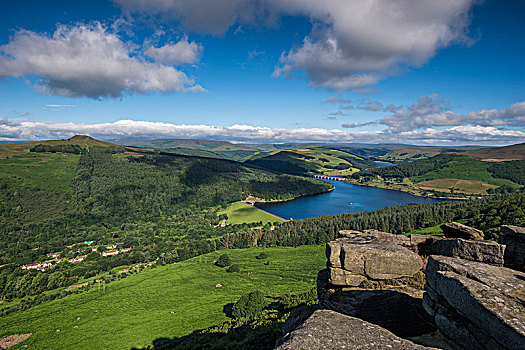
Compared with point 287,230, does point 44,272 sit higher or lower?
lower

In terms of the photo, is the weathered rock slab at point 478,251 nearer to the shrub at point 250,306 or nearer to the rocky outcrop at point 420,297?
the rocky outcrop at point 420,297

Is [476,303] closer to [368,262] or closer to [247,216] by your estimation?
[368,262]

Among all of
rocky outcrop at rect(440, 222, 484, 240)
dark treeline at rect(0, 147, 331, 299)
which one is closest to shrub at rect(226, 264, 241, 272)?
dark treeline at rect(0, 147, 331, 299)

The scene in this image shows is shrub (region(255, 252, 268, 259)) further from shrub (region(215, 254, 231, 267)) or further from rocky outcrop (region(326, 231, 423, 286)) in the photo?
rocky outcrop (region(326, 231, 423, 286))

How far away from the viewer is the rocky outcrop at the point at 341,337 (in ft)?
28.1

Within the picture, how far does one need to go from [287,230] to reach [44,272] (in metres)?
111

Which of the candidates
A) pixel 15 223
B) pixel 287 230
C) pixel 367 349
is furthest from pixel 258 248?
pixel 15 223

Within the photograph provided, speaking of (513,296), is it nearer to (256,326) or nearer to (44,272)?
(256,326)

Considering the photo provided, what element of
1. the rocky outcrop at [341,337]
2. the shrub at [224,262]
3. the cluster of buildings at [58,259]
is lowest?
the cluster of buildings at [58,259]

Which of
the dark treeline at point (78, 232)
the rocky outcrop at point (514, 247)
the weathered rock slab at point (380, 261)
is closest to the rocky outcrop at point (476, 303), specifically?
the rocky outcrop at point (514, 247)

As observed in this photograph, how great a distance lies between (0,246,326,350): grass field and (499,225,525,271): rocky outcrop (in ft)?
170

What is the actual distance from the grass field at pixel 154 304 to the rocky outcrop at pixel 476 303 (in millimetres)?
50748

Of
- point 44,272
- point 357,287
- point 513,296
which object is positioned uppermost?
point 513,296

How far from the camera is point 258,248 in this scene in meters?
118
